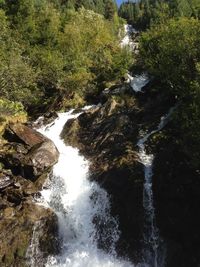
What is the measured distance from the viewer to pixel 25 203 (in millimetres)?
23750

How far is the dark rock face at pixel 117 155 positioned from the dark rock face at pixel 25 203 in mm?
3246

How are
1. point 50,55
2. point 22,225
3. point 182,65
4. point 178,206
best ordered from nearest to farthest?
1. point 178,206
2. point 22,225
3. point 182,65
4. point 50,55

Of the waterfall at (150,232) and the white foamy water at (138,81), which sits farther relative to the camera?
the white foamy water at (138,81)

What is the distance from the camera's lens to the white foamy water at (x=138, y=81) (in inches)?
1478

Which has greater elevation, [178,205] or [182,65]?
[182,65]

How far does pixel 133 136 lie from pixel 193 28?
27.5ft

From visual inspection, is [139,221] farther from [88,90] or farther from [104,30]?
[104,30]

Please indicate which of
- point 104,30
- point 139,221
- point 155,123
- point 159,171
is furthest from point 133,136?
point 104,30

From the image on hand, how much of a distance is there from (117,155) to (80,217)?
4939 millimetres

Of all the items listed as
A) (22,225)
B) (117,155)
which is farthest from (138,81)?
(22,225)

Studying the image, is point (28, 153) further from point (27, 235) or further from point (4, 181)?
point (27, 235)

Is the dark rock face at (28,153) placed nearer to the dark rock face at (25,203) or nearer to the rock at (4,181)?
the dark rock face at (25,203)

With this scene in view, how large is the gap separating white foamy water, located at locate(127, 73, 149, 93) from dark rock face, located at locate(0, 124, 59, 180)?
12.4 metres

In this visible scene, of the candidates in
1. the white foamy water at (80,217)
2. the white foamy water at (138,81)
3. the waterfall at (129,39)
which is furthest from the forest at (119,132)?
the waterfall at (129,39)
